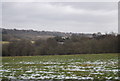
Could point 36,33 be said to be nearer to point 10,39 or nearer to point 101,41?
A: point 10,39

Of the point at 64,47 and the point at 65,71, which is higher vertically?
the point at 65,71

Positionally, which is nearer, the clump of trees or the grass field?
the grass field

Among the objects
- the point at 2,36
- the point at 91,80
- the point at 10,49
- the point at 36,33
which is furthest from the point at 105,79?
the point at 36,33

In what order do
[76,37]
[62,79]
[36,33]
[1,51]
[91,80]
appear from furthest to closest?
[36,33], [76,37], [1,51], [62,79], [91,80]

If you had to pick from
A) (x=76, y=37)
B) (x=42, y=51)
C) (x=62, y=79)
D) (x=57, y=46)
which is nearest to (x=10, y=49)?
(x=42, y=51)

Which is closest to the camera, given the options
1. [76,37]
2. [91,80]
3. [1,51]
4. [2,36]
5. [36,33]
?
[91,80]

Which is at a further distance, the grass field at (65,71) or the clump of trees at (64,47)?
the clump of trees at (64,47)

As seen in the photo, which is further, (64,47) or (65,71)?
(64,47)

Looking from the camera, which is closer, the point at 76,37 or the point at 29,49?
the point at 29,49

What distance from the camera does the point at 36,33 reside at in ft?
323

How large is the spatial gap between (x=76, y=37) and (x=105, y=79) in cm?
5412

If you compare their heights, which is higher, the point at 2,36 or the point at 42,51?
the point at 2,36

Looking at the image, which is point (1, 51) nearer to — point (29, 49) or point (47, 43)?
point (29, 49)

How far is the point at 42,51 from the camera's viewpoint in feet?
185
